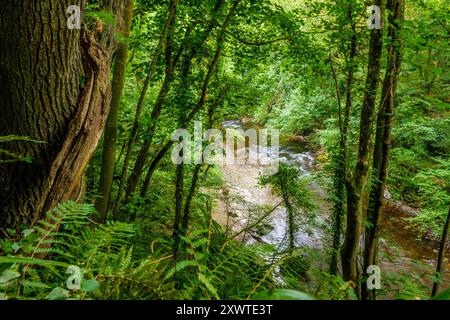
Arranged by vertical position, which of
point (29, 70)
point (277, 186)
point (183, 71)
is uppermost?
point (183, 71)

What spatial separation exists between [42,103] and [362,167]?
3.32m

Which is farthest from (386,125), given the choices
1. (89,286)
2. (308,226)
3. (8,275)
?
(308,226)

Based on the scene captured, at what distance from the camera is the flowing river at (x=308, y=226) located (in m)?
7.48

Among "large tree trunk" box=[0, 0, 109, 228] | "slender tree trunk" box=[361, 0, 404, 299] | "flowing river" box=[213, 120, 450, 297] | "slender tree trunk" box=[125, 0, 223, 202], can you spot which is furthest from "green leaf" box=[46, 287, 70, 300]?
"flowing river" box=[213, 120, 450, 297]

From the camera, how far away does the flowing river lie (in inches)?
295

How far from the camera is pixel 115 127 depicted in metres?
3.73

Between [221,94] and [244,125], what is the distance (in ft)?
47.3

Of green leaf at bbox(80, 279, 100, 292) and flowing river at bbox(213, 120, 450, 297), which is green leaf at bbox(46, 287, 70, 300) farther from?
flowing river at bbox(213, 120, 450, 297)

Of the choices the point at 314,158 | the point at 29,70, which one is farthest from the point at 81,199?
the point at 314,158

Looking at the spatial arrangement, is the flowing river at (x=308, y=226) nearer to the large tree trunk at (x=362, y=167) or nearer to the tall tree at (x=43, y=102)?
the large tree trunk at (x=362, y=167)

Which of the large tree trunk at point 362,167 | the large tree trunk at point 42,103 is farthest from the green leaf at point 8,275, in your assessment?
the large tree trunk at point 362,167

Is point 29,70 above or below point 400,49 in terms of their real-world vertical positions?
below

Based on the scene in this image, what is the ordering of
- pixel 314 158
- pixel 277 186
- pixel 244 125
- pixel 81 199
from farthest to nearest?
pixel 244 125 → pixel 314 158 → pixel 277 186 → pixel 81 199
